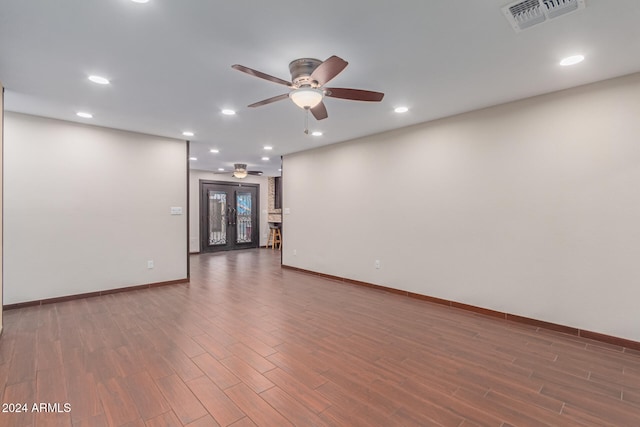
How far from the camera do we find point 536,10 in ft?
6.29

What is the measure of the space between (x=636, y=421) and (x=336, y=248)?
4.25 metres

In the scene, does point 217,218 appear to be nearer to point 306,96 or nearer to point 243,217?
point 243,217

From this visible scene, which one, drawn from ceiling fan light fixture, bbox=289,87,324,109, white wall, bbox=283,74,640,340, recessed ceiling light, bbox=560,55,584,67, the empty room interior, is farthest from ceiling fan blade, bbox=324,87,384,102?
white wall, bbox=283,74,640,340

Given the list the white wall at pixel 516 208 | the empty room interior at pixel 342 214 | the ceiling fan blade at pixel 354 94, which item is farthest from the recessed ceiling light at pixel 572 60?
the ceiling fan blade at pixel 354 94

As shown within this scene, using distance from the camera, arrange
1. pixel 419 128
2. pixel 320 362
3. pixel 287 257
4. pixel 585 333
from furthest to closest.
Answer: pixel 287 257 < pixel 419 128 < pixel 585 333 < pixel 320 362

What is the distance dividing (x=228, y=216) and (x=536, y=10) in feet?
29.9

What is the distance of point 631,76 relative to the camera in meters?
2.86

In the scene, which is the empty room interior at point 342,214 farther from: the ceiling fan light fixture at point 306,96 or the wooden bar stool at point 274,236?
the wooden bar stool at point 274,236

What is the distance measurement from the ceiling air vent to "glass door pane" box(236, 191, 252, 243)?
29.6 feet

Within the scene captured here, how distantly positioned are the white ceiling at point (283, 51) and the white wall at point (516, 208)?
0.39 metres

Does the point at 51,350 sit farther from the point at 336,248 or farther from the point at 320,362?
the point at 336,248

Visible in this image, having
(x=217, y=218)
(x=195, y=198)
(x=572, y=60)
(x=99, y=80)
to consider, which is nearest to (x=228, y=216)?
(x=217, y=218)

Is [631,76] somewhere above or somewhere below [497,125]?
above

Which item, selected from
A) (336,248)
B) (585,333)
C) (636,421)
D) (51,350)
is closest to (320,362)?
(636,421)
